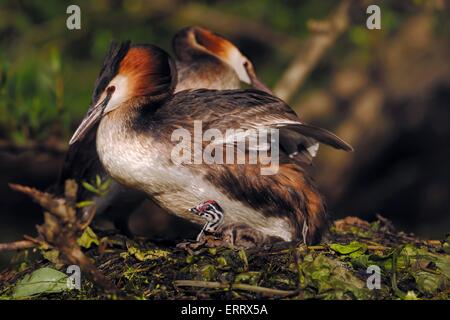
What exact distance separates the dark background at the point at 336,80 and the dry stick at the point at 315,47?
147mm

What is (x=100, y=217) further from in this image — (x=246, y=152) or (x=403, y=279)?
(x=403, y=279)

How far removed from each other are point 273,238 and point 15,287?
5.87ft

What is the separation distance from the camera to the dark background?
12617 mm

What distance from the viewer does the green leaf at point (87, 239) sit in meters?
7.02

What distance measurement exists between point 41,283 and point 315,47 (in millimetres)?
5879

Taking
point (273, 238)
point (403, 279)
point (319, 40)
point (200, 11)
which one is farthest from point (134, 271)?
point (200, 11)

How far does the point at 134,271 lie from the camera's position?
6527mm

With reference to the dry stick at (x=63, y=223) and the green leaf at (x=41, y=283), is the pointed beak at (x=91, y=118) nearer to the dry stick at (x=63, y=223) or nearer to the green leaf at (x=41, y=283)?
the green leaf at (x=41, y=283)

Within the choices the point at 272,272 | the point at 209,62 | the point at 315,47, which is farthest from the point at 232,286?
the point at 315,47

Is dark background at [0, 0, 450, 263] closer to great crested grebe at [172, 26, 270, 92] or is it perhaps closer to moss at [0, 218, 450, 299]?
great crested grebe at [172, 26, 270, 92]

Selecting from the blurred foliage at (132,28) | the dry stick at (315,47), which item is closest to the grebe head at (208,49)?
the blurred foliage at (132,28)

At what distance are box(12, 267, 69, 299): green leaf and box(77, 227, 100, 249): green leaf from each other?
0.43 metres
